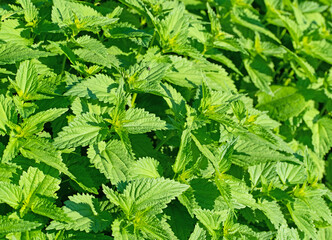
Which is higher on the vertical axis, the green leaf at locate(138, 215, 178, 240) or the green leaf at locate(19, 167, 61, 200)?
the green leaf at locate(19, 167, 61, 200)

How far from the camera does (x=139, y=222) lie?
2.67 meters

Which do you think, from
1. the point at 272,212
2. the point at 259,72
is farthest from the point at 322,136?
the point at 272,212

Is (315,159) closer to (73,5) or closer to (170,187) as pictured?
(170,187)

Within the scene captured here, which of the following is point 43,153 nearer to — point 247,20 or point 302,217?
point 302,217

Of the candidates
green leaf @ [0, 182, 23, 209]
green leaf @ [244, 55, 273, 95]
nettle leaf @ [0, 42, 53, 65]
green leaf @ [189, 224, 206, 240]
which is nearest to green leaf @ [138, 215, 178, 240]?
green leaf @ [189, 224, 206, 240]

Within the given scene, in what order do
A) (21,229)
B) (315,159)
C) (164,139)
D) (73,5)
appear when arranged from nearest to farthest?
(21,229) → (164,139) → (73,5) → (315,159)

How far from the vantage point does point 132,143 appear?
11.2ft

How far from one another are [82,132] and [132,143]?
70 cm

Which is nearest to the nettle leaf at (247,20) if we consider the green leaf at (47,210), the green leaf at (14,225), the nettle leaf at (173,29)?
the nettle leaf at (173,29)

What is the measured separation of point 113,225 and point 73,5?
2201mm

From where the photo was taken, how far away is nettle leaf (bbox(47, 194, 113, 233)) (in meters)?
2.57

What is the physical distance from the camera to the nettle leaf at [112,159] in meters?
2.78

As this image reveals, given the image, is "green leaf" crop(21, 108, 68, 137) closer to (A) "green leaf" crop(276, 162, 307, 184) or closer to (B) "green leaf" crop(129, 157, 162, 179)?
(B) "green leaf" crop(129, 157, 162, 179)

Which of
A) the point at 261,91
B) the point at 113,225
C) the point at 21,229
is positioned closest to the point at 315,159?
the point at 261,91
